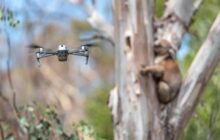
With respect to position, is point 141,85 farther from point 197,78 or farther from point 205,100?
point 205,100

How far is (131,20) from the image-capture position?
2.69 meters

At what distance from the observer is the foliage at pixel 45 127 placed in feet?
8.63

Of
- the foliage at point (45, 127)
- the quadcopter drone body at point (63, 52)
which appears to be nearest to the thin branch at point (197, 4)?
the foliage at point (45, 127)

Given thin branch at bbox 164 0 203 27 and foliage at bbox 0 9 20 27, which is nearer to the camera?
foliage at bbox 0 9 20 27

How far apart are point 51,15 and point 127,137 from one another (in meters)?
4.53

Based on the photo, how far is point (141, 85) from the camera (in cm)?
266

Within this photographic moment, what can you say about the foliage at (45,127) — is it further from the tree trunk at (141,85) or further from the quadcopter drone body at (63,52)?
the quadcopter drone body at (63,52)

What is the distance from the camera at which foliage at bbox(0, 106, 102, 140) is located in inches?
104

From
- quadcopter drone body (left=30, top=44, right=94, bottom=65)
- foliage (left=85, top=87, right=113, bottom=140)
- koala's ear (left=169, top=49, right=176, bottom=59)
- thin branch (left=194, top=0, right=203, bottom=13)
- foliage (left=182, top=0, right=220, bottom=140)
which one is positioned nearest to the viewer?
quadcopter drone body (left=30, top=44, right=94, bottom=65)

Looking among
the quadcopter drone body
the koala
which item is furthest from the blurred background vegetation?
the quadcopter drone body

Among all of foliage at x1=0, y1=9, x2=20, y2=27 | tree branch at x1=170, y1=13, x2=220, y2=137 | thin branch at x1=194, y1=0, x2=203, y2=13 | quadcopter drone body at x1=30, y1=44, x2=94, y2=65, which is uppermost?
thin branch at x1=194, y1=0, x2=203, y2=13

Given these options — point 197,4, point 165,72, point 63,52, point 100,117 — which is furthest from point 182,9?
point 63,52

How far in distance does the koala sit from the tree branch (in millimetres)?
44

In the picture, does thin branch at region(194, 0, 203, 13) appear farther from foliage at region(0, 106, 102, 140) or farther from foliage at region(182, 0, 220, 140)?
foliage at region(0, 106, 102, 140)
